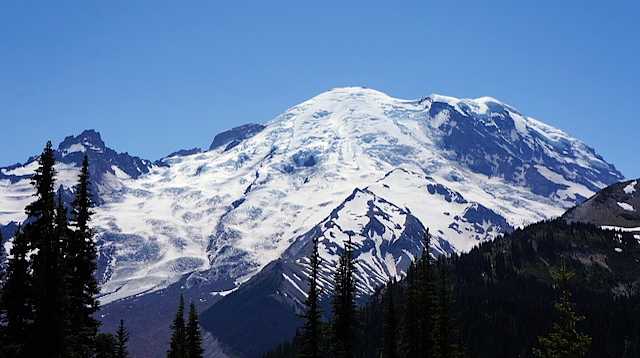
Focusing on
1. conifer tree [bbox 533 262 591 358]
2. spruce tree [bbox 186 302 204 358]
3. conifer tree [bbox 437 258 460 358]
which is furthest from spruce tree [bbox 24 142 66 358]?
spruce tree [bbox 186 302 204 358]

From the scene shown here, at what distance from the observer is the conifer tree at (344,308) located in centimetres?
5553

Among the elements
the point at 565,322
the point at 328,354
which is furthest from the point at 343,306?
the point at 565,322

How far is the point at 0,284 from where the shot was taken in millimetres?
36344

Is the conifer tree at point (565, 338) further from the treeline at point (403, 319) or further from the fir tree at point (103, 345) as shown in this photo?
the fir tree at point (103, 345)

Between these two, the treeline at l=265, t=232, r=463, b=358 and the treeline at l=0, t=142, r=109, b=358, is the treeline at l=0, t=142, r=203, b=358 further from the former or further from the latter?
the treeline at l=265, t=232, r=463, b=358

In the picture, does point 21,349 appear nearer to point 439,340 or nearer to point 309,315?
point 309,315

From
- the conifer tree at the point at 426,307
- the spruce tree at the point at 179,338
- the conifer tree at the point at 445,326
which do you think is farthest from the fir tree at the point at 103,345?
the conifer tree at the point at 426,307

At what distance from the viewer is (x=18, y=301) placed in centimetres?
3356

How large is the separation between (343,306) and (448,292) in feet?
24.4

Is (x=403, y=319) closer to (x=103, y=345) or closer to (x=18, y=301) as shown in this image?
(x=103, y=345)

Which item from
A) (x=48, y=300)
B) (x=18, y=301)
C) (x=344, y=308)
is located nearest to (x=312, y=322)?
(x=344, y=308)

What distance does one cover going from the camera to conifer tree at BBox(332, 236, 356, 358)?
55531mm

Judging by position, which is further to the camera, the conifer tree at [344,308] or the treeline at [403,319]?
the conifer tree at [344,308]

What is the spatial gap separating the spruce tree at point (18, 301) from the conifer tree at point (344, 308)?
2430cm
